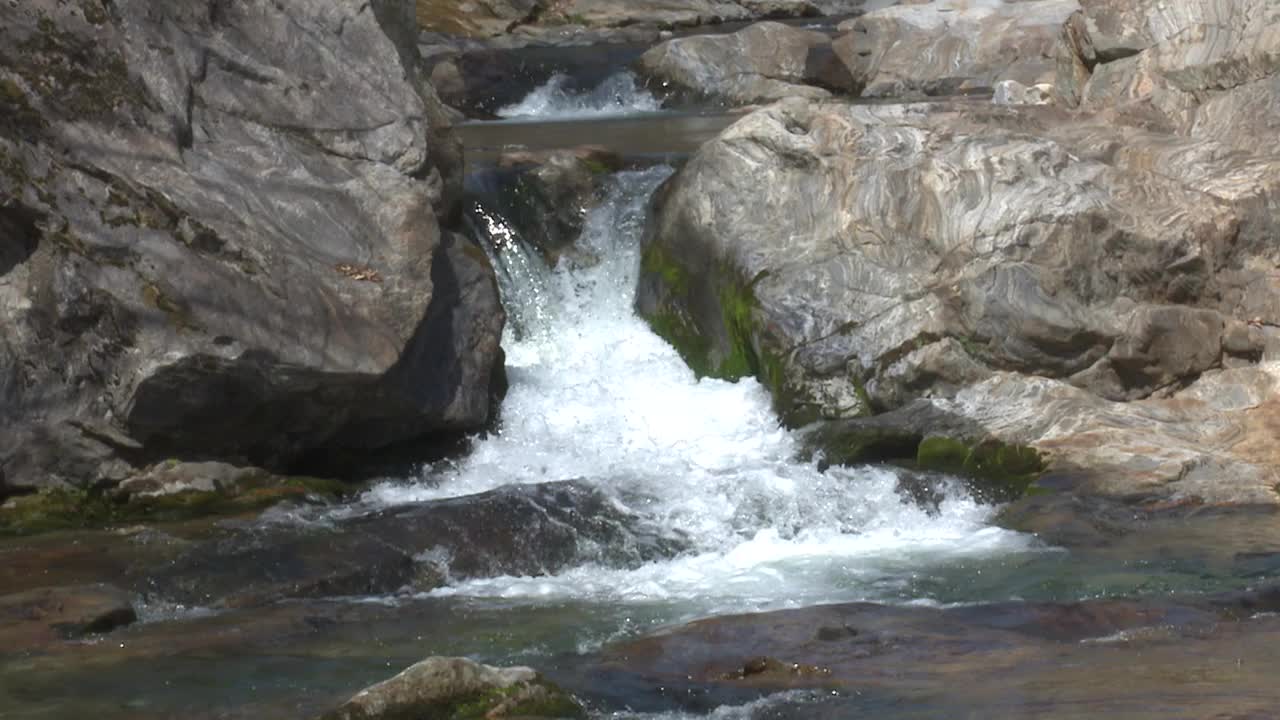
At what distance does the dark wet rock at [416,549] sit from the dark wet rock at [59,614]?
37cm

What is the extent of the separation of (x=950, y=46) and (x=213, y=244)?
47.1ft

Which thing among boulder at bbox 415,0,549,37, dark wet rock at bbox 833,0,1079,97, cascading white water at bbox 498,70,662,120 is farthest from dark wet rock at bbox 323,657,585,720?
boulder at bbox 415,0,549,37

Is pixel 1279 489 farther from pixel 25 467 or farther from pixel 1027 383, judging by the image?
pixel 25 467

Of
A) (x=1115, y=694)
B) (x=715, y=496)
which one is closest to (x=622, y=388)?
(x=715, y=496)

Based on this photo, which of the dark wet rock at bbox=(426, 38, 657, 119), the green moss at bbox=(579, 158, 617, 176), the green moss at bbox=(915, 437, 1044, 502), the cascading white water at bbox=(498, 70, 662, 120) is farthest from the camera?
the dark wet rock at bbox=(426, 38, 657, 119)

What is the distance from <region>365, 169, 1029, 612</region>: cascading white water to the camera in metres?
9.19

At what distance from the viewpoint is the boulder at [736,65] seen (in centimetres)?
2266

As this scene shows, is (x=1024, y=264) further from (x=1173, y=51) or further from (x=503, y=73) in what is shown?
(x=503, y=73)

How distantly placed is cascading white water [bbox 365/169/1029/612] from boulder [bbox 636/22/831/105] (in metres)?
8.16

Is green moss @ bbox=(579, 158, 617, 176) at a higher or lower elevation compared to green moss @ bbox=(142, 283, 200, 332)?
higher

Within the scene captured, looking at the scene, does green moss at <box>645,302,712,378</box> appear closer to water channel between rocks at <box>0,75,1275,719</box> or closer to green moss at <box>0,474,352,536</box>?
water channel between rocks at <box>0,75,1275,719</box>

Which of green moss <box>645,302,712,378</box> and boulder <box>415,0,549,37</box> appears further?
boulder <box>415,0,549,37</box>

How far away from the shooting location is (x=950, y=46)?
22844 millimetres

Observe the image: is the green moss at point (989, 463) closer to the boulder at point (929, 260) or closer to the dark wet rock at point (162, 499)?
the boulder at point (929, 260)
